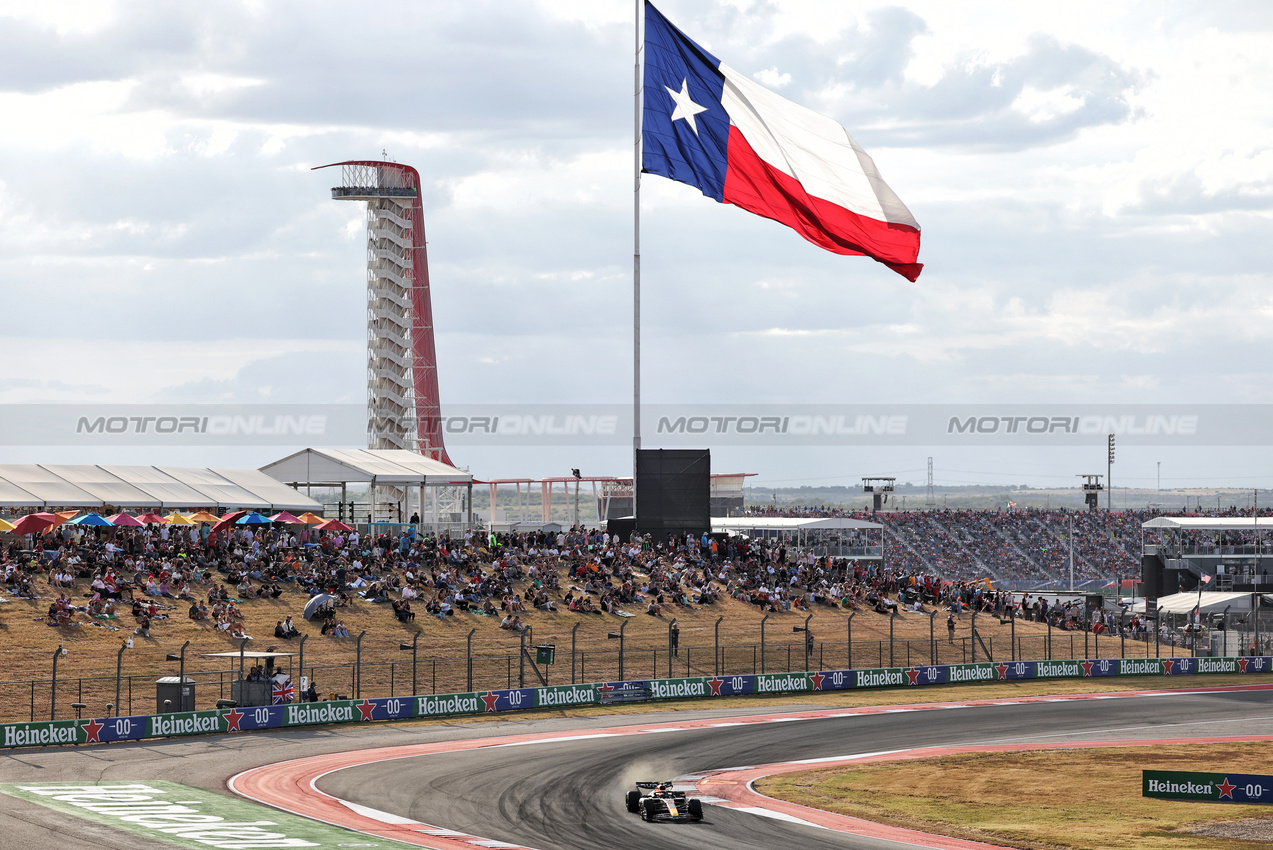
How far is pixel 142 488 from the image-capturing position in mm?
59812

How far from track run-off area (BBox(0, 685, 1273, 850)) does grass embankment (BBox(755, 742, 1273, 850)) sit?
3.13 ft

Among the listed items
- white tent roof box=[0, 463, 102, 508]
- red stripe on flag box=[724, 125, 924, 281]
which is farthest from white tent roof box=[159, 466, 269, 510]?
red stripe on flag box=[724, 125, 924, 281]

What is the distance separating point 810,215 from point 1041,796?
13.6 metres

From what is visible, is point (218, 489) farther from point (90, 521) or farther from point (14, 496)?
point (90, 521)

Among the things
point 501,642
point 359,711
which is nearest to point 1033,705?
point 501,642

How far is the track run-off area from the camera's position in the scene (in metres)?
23.6

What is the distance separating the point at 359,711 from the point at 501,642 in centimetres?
812

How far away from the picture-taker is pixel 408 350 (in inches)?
3413

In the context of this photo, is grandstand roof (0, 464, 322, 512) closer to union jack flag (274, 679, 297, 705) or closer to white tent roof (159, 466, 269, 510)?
white tent roof (159, 466, 269, 510)

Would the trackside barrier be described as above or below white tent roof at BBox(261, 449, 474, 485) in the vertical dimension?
below

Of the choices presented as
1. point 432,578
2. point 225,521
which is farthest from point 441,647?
point 225,521

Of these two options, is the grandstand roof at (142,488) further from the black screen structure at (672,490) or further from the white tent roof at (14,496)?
the black screen structure at (672,490)

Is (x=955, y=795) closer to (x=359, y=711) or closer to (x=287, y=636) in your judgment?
(x=359, y=711)

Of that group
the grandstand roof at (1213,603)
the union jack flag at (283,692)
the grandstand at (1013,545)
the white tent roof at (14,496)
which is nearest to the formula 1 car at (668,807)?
the union jack flag at (283,692)
